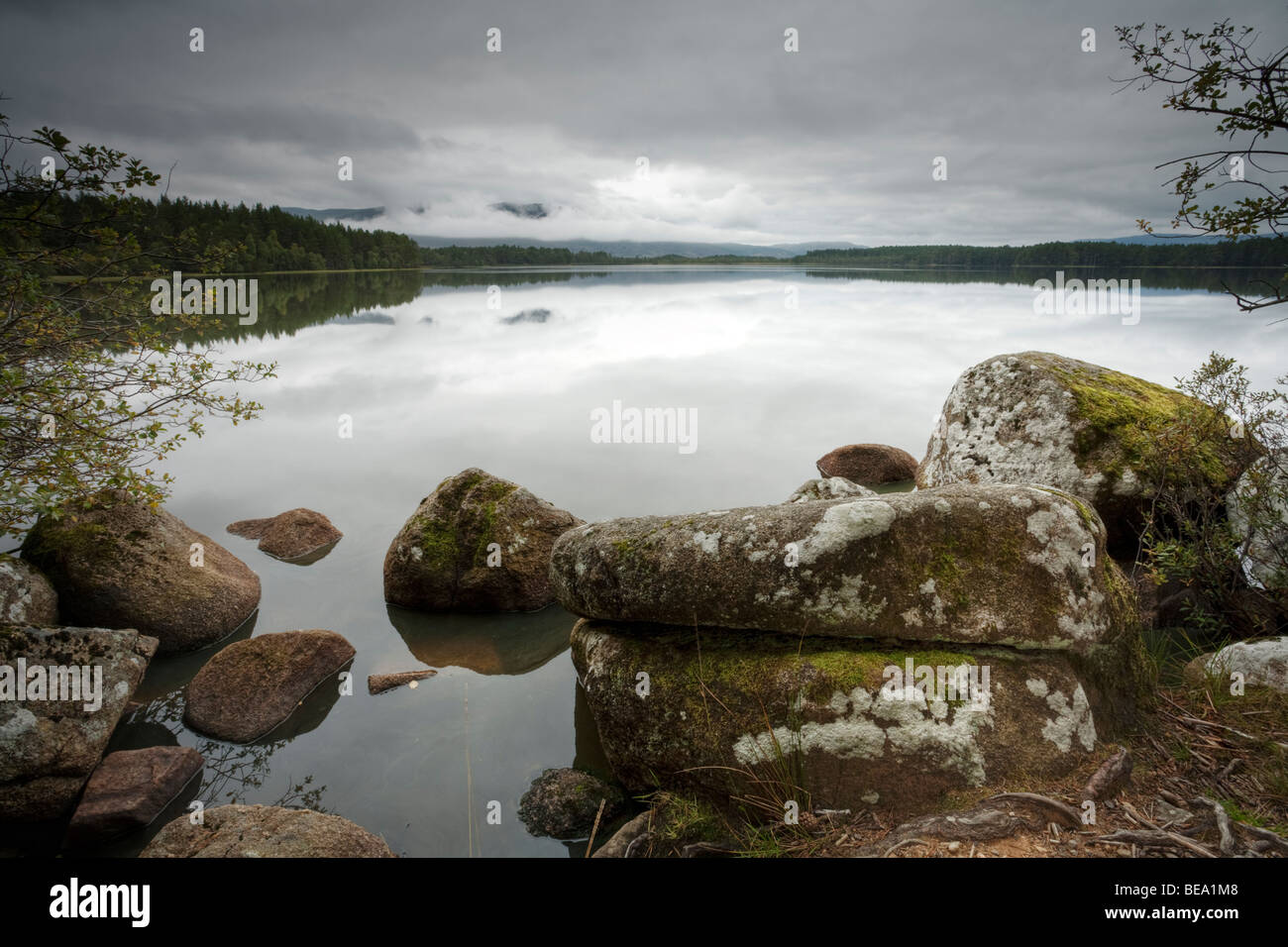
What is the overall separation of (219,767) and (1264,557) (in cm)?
1203

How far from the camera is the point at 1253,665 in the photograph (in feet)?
18.9

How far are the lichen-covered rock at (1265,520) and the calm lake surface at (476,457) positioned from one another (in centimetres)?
782

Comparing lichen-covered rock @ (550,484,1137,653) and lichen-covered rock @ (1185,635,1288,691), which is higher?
lichen-covered rock @ (550,484,1137,653)

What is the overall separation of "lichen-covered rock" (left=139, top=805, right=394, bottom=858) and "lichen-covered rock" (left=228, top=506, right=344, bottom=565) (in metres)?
7.71

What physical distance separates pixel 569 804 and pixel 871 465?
13.3 metres

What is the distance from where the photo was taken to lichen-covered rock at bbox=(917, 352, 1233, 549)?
8.46 meters

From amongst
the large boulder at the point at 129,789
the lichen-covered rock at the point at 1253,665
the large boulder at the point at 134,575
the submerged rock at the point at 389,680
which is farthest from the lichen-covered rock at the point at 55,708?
the lichen-covered rock at the point at 1253,665

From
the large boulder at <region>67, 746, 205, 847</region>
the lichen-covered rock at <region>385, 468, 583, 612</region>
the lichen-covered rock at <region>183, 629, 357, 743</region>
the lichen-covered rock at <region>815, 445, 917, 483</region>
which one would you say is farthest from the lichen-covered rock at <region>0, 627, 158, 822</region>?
the lichen-covered rock at <region>815, 445, 917, 483</region>

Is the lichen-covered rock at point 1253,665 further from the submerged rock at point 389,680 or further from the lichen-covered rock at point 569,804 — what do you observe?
the submerged rock at point 389,680

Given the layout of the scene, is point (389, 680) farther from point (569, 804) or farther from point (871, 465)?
point (871, 465)

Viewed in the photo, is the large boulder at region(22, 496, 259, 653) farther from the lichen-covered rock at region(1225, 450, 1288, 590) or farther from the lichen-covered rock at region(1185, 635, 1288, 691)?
the lichen-covered rock at region(1225, 450, 1288, 590)

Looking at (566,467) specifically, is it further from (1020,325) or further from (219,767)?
(1020,325)

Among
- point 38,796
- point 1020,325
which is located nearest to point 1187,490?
point 38,796

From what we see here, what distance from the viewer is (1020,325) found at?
42031mm
